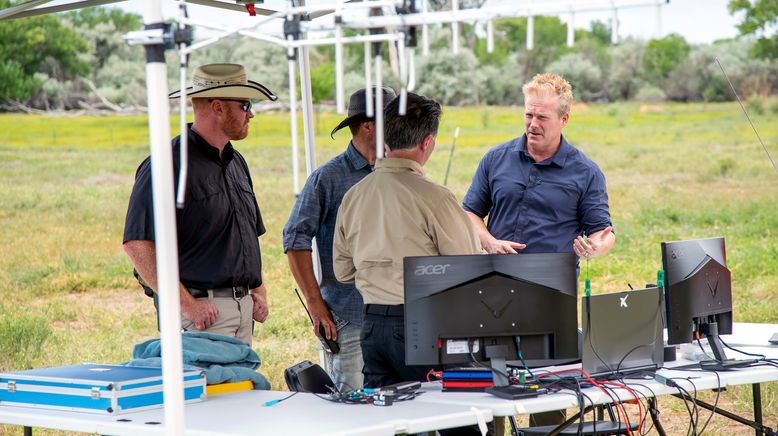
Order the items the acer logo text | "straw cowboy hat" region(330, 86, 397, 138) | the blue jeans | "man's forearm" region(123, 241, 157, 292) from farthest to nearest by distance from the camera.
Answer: the blue jeans, "straw cowboy hat" region(330, 86, 397, 138), "man's forearm" region(123, 241, 157, 292), the acer logo text

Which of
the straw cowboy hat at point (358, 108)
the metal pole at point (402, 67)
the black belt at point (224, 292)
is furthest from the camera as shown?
the straw cowboy hat at point (358, 108)

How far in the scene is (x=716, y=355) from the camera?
386cm

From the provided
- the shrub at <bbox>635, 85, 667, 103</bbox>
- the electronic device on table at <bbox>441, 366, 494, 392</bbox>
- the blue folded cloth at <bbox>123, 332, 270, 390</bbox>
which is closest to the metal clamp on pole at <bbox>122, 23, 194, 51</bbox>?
the blue folded cloth at <bbox>123, 332, 270, 390</bbox>

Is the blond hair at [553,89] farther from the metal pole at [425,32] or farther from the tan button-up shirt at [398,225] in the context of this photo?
the metal pole at [425,32]

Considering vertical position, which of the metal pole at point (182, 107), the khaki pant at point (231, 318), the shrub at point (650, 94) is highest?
the shrub at point (650, 94)

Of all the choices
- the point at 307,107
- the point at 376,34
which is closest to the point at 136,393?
the point at 376,34

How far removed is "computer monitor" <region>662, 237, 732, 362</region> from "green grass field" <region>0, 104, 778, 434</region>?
2601 millimetres

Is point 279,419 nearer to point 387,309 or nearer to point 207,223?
point 387,309

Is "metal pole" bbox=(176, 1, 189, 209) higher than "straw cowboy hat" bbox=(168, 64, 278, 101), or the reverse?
"straw cowboy hat" bbox=(168, 64, 278, 101)

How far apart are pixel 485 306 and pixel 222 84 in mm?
1472

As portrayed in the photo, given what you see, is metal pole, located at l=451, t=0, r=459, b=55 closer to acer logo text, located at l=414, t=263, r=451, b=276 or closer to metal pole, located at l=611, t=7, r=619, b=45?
metal pole, located at l=611, t=7, r=619, b=45

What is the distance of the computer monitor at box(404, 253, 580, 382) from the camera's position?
342 centimetres

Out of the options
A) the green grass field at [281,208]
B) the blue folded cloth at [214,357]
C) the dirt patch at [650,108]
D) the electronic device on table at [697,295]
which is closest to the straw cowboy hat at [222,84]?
the blue folded cloth at [214,357]

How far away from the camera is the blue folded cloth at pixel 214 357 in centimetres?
358
